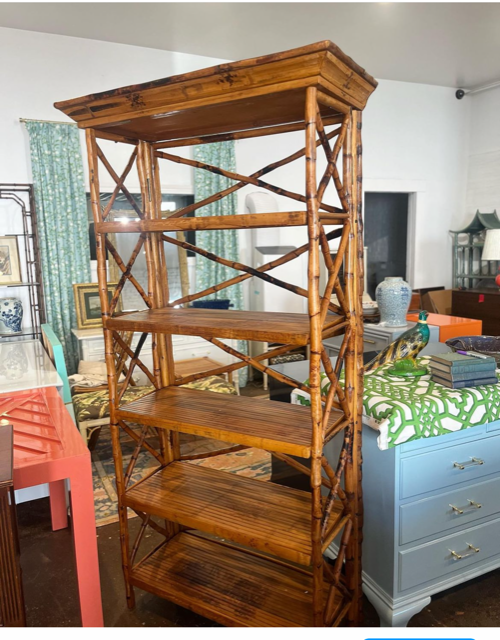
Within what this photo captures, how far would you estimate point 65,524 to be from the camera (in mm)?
2701

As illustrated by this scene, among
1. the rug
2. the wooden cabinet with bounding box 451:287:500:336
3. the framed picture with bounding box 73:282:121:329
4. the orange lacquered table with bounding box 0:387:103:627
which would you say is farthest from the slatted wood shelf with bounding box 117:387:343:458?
the wooden cabinet with bounding box 451:287:500:336

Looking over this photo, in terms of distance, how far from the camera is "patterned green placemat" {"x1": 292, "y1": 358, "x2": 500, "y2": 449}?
5.65 feet

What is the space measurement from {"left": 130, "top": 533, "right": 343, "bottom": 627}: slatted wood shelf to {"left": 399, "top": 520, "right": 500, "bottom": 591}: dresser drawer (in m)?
0.27

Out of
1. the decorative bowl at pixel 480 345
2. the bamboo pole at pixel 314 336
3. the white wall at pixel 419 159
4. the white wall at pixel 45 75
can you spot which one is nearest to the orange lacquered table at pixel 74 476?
the bamboo pole at pixel 314 336

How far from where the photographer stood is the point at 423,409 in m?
1.78

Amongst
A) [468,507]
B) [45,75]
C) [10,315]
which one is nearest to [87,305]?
[10,315]

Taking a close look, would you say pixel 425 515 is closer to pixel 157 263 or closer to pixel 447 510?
pixel 447 510

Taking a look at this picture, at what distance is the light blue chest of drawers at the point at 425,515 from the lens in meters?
1.78

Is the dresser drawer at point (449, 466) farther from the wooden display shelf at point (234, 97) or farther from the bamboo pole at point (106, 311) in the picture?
the wooden display shelf at point (234, 97)

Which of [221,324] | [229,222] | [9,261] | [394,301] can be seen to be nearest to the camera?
[229,222]

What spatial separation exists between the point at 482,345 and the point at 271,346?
10.5ft

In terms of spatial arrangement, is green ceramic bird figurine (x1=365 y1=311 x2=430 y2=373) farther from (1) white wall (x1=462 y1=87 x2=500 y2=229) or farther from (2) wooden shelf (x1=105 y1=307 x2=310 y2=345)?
(1) white wall (x1=462 y1=87 x2=500 y2=229)

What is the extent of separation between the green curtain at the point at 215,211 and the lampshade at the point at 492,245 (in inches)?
114

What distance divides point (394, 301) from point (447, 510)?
2.15m
